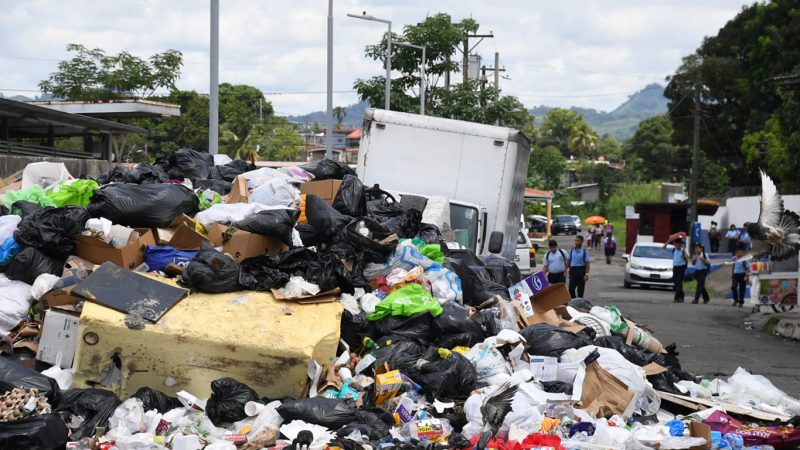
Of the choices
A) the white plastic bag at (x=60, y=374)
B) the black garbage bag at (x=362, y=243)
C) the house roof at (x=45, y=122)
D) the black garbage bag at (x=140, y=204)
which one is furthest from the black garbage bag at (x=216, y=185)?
the house roof at (x=45, y=122)

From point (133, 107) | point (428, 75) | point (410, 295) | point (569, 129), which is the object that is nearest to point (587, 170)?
point (569, 129)

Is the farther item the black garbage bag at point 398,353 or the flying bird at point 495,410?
the black garbage bag at point 398,353

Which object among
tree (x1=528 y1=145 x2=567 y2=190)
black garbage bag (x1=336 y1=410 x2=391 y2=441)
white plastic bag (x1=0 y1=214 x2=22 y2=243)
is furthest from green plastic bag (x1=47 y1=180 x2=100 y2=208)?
tree (x1=528 y1=145 x2=567 y2=190)

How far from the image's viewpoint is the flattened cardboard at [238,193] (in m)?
10.4

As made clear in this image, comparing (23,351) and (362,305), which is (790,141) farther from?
(23,351)

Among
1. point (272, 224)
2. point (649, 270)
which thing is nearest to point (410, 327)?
point (272, 224)

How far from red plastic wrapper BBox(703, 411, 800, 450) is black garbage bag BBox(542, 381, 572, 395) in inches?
42.2

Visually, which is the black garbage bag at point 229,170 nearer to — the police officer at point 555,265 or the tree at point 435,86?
the police officer at point 555,265

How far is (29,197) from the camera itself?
957 cm

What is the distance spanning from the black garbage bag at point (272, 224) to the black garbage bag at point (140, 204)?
0.88 meters

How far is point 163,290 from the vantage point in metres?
7.39

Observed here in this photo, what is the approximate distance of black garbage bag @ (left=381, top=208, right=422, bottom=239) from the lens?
10188 mm

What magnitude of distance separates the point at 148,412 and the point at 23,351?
1.47m

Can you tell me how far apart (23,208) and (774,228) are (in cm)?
1035
